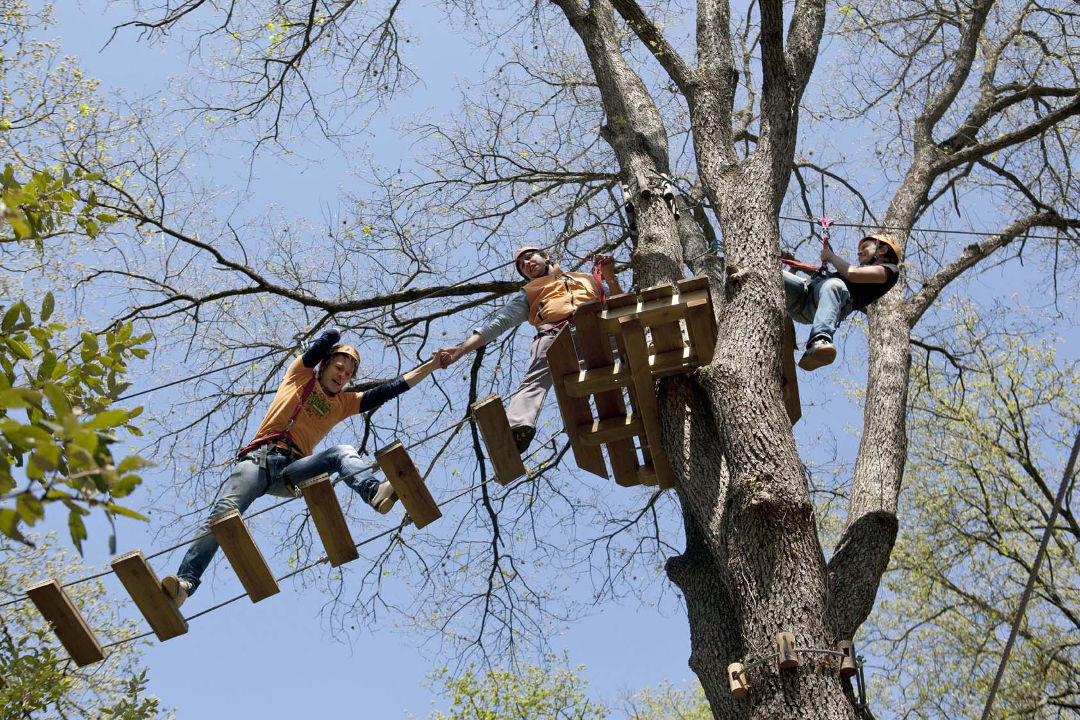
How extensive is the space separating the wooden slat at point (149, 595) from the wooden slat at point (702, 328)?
2729mm

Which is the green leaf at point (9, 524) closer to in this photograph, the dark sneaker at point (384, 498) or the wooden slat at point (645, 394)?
the dark sneaker at point (384, 498)

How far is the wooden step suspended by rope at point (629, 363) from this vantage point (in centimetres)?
485

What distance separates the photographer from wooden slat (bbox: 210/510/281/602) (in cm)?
465

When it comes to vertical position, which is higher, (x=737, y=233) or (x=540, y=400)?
(x=737, y=233)

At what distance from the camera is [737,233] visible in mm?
5383

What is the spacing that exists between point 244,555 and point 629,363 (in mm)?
2023

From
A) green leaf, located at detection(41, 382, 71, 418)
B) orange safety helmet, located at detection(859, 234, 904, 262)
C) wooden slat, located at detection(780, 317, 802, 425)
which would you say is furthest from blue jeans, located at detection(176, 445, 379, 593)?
orange safety helmet, located at detection(859, 234, 904, 262)

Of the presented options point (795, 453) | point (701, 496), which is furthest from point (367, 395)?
point (795, 453)

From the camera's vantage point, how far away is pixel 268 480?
5223mm

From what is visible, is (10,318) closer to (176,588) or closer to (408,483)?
(176,588)

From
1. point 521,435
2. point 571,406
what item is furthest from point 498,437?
point 571,406

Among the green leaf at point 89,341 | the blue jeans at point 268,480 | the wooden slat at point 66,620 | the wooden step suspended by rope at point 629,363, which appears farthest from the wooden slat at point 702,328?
the wooden slat at point 66,620

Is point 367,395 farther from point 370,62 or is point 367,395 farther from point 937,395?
point 937,395

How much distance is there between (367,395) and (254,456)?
2.38ft
